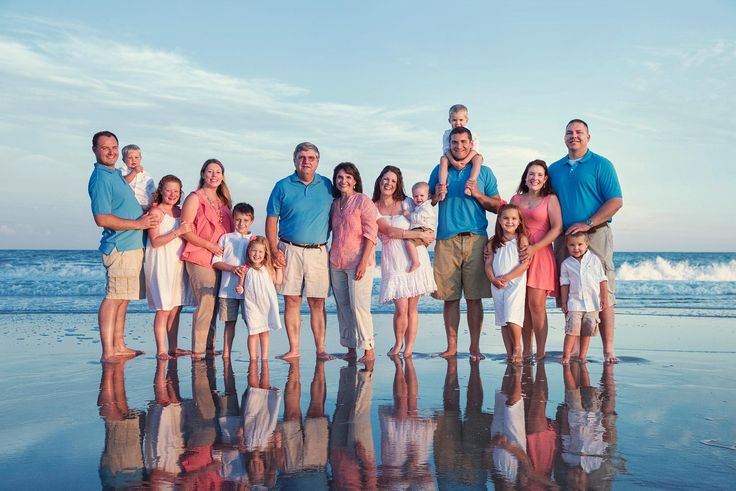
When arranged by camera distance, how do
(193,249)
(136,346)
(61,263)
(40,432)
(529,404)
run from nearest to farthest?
(40,432), (529,404), (193,249), (136,346), (61,263)

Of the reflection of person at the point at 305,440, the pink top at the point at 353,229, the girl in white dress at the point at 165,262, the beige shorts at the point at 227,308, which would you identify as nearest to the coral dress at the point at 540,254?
the pink top at the point at 353,229

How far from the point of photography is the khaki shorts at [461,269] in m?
6.39

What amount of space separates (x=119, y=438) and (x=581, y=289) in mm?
4266

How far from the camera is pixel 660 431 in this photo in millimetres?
3680

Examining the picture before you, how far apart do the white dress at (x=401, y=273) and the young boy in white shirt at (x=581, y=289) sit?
1.32m

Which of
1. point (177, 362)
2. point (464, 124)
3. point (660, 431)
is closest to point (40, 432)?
point (177, 362)

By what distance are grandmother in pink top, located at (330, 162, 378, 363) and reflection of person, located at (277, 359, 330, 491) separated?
4.13ft

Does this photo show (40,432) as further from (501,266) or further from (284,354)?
(501,266)

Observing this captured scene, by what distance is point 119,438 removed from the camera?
352cm

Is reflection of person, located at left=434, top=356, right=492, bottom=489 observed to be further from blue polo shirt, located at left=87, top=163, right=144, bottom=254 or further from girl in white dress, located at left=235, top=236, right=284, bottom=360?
blue polo shirt, located at left=87, top=163, right=144, bottom=254

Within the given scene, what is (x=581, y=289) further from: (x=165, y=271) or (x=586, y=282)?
(x=165, y=271)

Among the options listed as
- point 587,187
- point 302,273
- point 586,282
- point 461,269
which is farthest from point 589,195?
point 302,273

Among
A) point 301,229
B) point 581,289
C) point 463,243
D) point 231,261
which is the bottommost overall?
point 581,289

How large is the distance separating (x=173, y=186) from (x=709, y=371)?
5.52m
